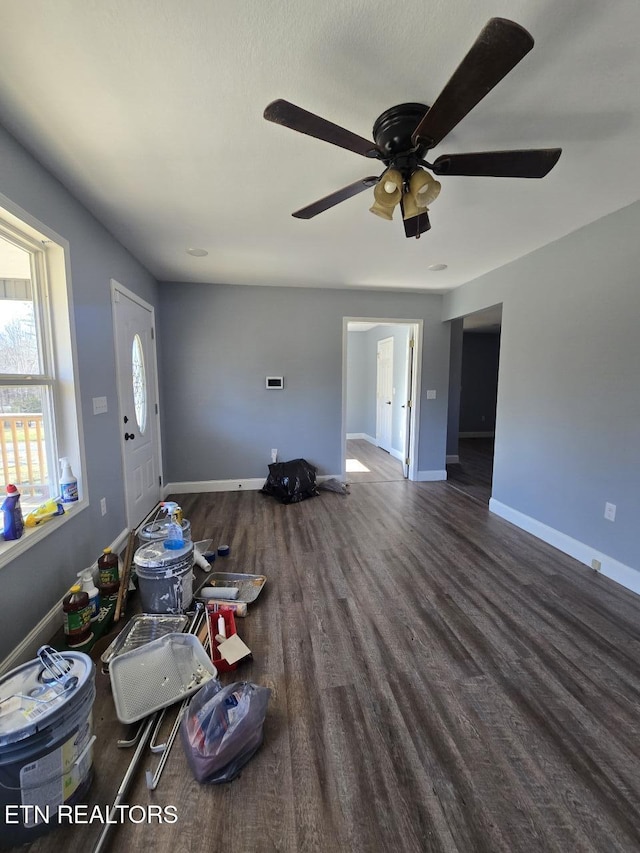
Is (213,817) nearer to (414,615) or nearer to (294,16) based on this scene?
(414,615)

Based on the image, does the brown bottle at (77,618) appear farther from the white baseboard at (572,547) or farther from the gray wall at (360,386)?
the gray wall at (360,386)

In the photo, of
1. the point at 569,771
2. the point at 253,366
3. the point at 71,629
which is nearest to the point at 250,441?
the point at 253,366

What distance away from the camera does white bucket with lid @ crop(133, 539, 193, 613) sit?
196 centimetres

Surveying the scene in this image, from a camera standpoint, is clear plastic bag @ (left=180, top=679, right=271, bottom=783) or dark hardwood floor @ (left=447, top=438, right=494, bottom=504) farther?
dark hardwood floor @ (left=447, top=438, right=494, bottom=504)

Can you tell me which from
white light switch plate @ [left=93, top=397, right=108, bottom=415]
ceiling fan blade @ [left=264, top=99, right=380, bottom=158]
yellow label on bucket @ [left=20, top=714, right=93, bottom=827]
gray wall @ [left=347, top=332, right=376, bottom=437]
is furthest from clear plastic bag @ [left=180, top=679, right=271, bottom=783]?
gray wall @ [left=347, top=332, right=376, bottom=437]

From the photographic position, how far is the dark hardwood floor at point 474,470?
14.3ft

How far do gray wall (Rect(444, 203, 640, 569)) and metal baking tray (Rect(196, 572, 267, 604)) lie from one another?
98.3 inches

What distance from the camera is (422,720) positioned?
4.61 ft

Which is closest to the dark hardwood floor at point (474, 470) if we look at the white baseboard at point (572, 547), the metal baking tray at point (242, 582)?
the white baseboard at point (572, 547)

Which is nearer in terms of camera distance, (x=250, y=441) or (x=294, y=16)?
(x=294, y=16)

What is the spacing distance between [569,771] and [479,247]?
3.31m

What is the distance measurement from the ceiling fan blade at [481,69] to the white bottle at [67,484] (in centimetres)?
244

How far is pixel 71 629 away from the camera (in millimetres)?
1735

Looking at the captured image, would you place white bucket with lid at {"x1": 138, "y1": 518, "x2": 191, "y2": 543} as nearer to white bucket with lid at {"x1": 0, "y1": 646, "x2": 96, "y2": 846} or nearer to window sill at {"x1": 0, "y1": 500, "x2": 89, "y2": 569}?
window sill at {"x1": 0, "y1": 500, "x2": 89, "y2": 569}
